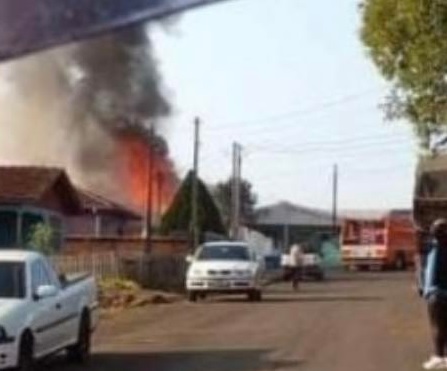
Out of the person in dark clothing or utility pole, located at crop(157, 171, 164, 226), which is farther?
utility pole, located at crop(157, 171, 164, 226)

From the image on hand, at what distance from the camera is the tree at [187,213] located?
7338cm

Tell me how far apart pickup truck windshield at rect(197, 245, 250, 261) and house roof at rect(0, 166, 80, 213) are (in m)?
6.82

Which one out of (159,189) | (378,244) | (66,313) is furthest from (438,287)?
(159,189)

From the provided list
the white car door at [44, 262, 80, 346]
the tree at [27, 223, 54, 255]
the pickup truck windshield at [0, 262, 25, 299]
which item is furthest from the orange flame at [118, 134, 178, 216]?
the pickup truck windshield at [0, 262, 25, 299]

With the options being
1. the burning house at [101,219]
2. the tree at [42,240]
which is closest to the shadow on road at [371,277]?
the burning house at [101,219]

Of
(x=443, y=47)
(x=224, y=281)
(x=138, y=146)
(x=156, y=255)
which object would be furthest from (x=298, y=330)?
(x=138, y=146)

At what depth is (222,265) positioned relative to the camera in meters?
41.0

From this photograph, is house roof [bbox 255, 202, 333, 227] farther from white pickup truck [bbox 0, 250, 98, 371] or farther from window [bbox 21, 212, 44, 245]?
white pickup truck [bbox 0, 250, 98, 371]

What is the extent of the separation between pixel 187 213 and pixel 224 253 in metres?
32.1

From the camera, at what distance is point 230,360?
63.8 feet

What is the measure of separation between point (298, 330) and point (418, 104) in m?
4.73

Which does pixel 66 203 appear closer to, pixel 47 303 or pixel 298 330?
pixel 298 330

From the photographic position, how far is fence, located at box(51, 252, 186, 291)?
138 ft

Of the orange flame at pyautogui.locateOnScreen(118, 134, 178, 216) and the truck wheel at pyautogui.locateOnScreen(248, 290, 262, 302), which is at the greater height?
the orange flame at pyautogui.locateOnScreen(118, 134, 178, 216)
